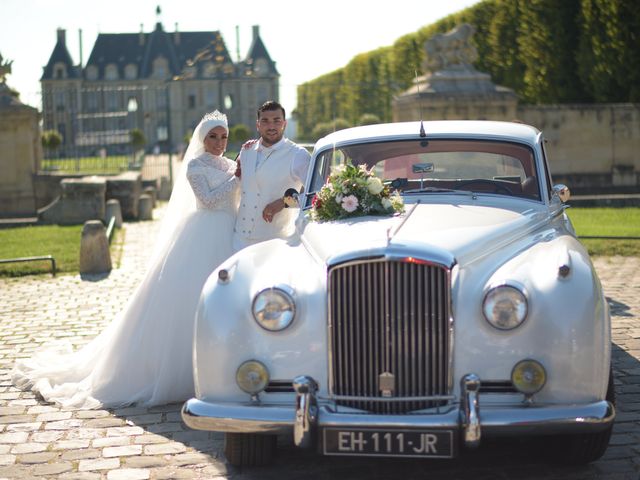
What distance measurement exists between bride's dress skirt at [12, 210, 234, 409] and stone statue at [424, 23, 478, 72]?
14.7 meters

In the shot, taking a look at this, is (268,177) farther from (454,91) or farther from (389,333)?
(454,91)

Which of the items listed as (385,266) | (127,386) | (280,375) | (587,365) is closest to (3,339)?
(127,386)

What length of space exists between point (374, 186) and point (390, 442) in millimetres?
1771

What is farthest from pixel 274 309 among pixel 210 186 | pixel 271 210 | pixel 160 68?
pixel 160 68

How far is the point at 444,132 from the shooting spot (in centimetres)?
622

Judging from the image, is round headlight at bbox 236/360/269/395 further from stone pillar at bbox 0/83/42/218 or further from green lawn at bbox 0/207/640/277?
stone pillar at bbox 0/83/42/218

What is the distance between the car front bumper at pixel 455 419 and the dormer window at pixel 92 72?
10562 cm

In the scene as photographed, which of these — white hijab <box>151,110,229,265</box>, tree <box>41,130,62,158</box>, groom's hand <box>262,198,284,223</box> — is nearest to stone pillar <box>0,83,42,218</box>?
tree <box>41,130,62,158</box>

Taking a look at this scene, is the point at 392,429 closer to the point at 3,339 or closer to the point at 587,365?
the point at 587,365

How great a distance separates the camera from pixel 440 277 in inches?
169

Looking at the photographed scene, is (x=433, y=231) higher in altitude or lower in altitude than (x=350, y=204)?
lower

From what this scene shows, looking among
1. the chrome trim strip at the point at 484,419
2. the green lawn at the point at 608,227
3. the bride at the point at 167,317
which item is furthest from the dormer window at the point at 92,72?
the chrome trim strip at the point at 484,419

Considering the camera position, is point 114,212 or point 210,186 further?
point 114,212

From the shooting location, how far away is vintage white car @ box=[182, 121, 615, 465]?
421 cm
